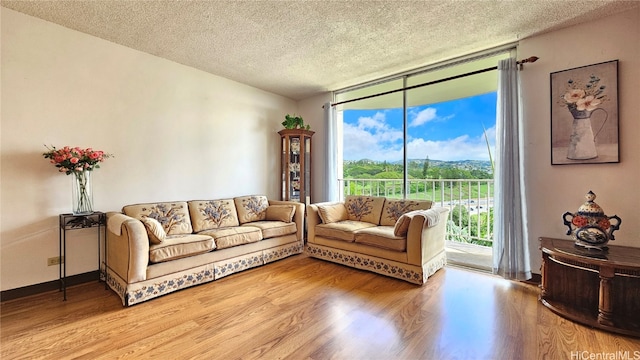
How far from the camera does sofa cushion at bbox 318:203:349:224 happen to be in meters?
3.56

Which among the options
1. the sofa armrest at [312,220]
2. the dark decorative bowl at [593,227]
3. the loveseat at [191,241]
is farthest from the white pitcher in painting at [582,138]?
the loveseat at [191,241]

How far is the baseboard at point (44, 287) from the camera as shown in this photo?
2.37 meters

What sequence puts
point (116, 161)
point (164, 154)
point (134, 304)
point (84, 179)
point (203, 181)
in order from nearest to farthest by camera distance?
point (134, 304)
point (84, 179)
point (116, 161)
point (164, 154)
point (203, 181)

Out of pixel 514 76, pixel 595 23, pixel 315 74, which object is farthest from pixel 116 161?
pixel 595 23

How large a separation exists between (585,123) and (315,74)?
10.1 ft

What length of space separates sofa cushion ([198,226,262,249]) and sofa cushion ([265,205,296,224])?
20.8 inches

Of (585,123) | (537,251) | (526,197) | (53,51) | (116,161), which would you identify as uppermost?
(53,51)

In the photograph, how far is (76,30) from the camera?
2697 millimetres

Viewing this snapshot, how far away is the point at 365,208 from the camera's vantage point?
3.72 meters

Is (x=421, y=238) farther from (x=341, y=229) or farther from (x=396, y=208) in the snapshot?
(x=341, y=229)

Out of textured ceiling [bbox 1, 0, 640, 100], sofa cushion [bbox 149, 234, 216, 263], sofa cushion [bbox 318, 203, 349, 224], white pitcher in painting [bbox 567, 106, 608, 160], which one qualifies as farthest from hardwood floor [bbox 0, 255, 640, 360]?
textured ceiling [bbox 1, 0, 640, 100]

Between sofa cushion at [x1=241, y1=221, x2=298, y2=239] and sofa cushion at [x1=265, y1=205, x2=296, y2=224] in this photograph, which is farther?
sofa cushion at [x1=265, y1=205, x2=296, y2=224]

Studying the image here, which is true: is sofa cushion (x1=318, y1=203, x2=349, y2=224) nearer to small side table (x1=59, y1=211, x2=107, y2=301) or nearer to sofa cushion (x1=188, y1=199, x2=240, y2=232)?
sofa cushion (x1=188, y1=199, x2=240, y2=232)

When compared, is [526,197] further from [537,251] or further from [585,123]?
[585,123]
